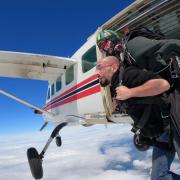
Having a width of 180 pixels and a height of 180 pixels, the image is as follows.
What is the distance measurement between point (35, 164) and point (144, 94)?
6706 millimetres

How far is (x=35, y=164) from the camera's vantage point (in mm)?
8195

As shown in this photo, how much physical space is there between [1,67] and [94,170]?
17342 cm

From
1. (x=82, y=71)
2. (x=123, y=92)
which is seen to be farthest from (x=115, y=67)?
(x=82, y=71)

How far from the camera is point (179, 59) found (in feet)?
7.88

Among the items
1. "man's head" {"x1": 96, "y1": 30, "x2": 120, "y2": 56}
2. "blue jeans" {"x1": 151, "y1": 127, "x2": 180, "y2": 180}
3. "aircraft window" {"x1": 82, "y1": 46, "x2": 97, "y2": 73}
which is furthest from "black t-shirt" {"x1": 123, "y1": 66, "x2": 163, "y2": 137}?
"aircraft window" {"x1": 82, "y1": 46, "x2": 97, "y2": 73}

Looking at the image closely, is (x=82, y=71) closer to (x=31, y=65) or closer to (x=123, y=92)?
(x=31, y=65)

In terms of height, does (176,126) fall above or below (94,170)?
above

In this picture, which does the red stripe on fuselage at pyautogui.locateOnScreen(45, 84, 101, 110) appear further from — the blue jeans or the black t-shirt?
the black t-shirt

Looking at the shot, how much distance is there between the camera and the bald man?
2.26m

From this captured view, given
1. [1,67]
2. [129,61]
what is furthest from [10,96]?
[129,61]

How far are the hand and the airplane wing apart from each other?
579cm

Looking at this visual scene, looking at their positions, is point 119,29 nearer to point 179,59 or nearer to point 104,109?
point 104,109

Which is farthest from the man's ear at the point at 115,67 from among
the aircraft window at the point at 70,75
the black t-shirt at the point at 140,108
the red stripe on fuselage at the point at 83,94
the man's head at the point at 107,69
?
the aircraft window at the point at 70,75

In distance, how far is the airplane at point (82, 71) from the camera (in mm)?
5430
